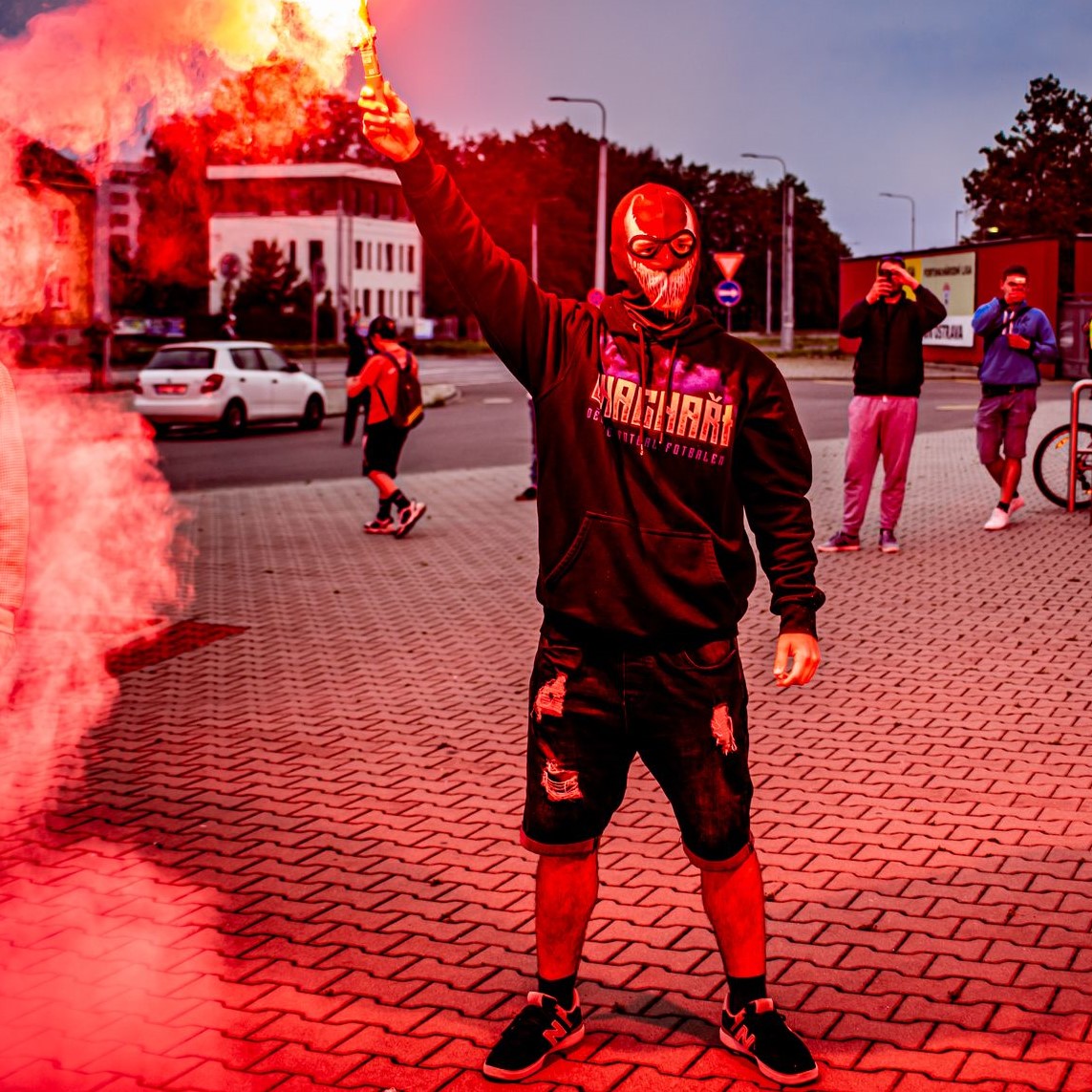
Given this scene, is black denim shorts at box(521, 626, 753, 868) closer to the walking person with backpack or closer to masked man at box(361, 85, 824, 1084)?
masked man at box(361, 85, 824, 1084)

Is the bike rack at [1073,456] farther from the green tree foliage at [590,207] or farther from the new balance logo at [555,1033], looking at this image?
the green tree foliage at [590,207]

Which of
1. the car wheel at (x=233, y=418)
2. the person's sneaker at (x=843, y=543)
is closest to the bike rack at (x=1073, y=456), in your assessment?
the person's sneaker at (x=843, y=543)

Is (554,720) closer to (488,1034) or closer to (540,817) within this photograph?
(540,817)

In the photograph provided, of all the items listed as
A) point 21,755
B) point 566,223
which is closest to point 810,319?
point 566,223

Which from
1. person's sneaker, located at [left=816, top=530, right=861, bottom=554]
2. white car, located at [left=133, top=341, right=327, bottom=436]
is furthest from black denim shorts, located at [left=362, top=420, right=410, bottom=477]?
white car, located at [left=133, top=341, right=327, bottom=436]

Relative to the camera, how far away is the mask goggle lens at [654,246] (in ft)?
12.5

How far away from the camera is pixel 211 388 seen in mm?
26172

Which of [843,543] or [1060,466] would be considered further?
[1060,466]

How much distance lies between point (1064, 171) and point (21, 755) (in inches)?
3264

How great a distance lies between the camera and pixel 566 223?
100 metres

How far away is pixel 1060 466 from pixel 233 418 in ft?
52.2

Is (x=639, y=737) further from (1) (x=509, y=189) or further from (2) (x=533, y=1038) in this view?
(1) (x=509, y=189)

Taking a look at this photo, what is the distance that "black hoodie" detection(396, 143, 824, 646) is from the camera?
146 inches

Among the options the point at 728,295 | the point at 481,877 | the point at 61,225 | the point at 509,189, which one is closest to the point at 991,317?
the point at 481,877
